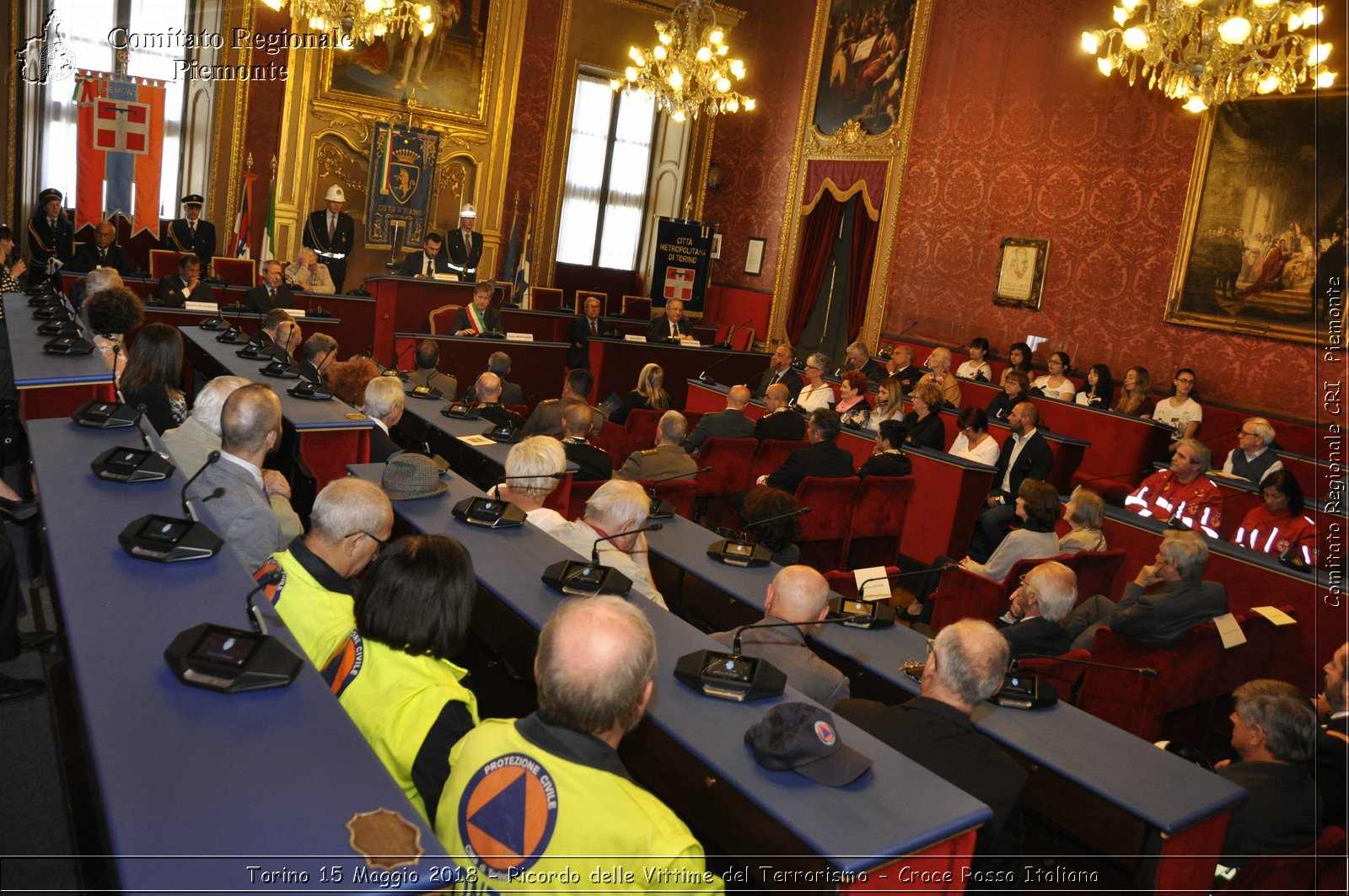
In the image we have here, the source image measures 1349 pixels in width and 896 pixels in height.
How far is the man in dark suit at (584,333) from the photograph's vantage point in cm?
998

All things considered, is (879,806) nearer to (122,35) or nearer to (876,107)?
(876,107)

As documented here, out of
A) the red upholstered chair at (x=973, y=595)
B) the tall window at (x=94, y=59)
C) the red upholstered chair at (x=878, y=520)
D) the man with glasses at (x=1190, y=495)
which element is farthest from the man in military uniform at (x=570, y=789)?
the tall window at (x=94, y=59)

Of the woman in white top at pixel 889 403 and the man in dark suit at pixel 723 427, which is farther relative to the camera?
the woman in white top at pixel 889 403

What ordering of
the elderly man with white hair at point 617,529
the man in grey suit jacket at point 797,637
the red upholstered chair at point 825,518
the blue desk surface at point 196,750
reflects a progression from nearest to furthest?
1. the blue desk surface at point 196,750
2. the man in grey suit jacket at point 797,637
3. the elderly man with white hair at point 617,529
4. the red upholstered chair at point 825,518

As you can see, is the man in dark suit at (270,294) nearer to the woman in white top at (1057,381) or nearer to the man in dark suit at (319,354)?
the man in dark suit at (319,354)

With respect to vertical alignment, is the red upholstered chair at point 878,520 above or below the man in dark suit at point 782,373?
below

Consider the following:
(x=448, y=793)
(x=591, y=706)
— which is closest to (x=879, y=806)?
(x=591, y=706)

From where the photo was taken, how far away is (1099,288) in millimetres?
9914

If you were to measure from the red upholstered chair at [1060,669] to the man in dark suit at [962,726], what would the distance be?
0.94 m

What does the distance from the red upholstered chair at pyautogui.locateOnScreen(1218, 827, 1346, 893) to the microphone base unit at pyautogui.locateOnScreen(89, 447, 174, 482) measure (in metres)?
3.27

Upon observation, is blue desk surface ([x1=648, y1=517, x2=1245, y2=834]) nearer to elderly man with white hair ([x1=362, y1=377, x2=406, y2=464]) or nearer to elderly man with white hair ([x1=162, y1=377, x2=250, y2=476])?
elderly man with white hair ([x1=162, y1=377, x2=250, y2=476])

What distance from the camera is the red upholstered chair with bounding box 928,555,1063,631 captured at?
187 inches

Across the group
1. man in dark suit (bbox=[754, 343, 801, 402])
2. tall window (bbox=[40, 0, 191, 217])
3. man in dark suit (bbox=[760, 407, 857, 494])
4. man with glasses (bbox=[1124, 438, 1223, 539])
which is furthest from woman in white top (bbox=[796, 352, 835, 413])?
tall window (bbox=[40, 0, 191, 217])

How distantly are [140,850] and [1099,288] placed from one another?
33.3 ft
